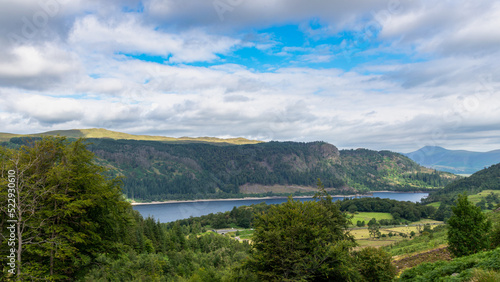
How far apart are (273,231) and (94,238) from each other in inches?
481

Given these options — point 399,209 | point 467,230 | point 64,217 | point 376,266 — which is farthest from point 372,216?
point 64,217

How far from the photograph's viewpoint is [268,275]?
19516mm

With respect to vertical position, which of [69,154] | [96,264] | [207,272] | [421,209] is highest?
[69,154]

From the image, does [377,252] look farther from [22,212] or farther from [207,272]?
Answer: [22,212]

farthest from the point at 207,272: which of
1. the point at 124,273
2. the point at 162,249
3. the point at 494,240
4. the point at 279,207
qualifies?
the point at 162,249

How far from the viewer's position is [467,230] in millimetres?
24734

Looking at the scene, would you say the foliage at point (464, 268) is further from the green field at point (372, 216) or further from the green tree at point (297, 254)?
the green field at point (372, 216)

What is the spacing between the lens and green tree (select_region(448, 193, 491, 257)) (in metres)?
24.1

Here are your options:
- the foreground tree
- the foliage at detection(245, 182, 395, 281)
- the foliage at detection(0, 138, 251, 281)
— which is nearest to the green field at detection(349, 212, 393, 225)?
the foliage at detection(245, 182, 395, 281)

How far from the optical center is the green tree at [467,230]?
2411 centimetres

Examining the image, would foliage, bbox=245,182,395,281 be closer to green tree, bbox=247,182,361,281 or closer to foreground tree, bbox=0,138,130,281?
green tree, bbox=247,182,361,281

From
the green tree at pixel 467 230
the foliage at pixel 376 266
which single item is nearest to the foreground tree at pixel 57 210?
the foliage at pixel 376 266

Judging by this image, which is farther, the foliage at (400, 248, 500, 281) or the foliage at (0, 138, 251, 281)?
the foliage at (0, 138, 251, 281)

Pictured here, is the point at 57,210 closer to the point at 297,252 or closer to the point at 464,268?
the point at 297,252
